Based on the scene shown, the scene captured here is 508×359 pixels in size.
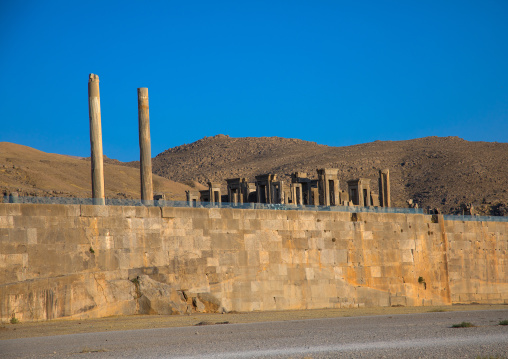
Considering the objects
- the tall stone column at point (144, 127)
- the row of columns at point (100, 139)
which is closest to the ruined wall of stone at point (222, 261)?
the row of columns at point (100, 139)

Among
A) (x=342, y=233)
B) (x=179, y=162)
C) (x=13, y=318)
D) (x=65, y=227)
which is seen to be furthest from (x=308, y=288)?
(x=179, y=162)

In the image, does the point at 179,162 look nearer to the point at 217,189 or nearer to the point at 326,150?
the point at 326,150

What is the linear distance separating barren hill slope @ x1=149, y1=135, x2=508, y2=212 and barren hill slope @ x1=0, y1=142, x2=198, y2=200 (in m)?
25.7

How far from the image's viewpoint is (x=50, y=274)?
22375mm

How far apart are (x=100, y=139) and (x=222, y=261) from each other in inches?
297

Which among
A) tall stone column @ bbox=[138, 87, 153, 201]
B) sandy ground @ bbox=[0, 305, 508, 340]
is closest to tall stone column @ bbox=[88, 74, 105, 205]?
tall stone column @ bbox=[138, 87, 153, 201]

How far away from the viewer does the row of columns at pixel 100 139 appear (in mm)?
27644

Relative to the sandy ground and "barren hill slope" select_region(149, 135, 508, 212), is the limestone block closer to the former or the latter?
the sandy ground

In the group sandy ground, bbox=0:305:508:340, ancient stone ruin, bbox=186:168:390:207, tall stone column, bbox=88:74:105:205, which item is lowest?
sandy ground, bbox=0:305:508:340

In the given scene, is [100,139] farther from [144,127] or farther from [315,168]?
[315,168]

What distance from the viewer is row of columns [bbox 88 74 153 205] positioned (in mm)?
27644

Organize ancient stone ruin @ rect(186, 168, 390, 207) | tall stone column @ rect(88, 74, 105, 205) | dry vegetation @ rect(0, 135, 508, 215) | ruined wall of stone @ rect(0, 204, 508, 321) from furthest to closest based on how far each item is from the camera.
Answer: dry vegetation @ rect(0, 135, 508, 215) < ancient stone ruin @ rect(186, 168, 390, 207) < tall stone column @ rect(88, 74, 105, 205) < ruined wall of stone @ rect(0, 204, 508, 321)

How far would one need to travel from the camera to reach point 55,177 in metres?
77.9

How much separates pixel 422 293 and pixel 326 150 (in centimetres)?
10179
